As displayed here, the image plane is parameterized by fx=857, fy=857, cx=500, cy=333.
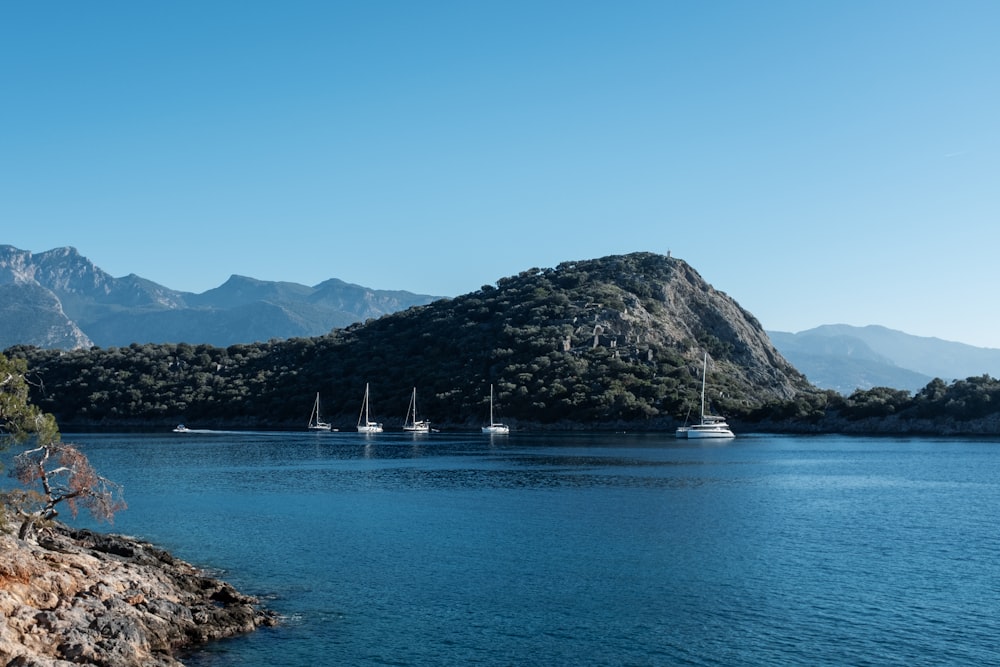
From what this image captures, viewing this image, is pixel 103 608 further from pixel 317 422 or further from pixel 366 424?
pixel 317 422

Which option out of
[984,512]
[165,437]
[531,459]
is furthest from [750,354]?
[984,512]

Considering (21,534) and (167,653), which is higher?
(21,534)

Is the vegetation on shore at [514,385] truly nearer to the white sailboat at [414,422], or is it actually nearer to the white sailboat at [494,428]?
the white sailboat at [414,422]

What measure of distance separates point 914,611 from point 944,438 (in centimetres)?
11455

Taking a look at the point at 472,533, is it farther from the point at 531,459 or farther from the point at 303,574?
the point at 531,459

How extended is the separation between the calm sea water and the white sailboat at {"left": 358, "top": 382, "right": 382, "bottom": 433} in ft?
207

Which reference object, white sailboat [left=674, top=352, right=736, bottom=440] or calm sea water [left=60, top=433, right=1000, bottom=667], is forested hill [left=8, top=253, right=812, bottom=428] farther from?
calm sea water [left=60, top=433, right=1000, bottom=667]

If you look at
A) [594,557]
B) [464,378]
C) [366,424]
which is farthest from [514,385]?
[594,557]

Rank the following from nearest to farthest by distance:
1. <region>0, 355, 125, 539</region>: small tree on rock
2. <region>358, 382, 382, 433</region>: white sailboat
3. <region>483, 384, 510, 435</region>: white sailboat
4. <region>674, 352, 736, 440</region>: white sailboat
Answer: <region>0, 355, 125, 539</region>: small tree on rock → <region>674, 352, 736, 440</region>: white sailboat → <region>483, 384, 510, 435</region>: white sailboat → <region>358, 382, 382, 433</region>: white sailboat

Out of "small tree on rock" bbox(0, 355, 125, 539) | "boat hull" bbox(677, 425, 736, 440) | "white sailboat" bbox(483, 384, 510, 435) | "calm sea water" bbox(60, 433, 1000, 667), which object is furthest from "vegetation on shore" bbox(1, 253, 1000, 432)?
"small tree on rock" bbox(0, 355, 125, 539)

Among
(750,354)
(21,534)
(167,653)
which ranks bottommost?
(167,653)

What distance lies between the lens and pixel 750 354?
198750 millimetres

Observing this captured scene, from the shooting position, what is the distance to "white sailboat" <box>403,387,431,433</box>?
15625 centimetres

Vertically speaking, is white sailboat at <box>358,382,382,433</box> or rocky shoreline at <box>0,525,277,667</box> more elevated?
white sailboat at <box>358,382,382,433</box>
